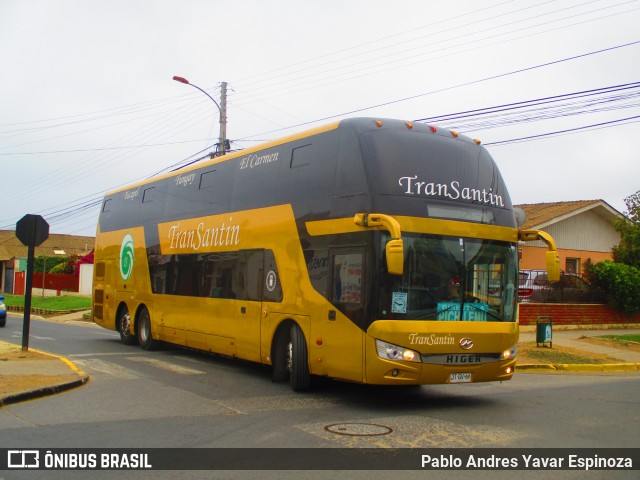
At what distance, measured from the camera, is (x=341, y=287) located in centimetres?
997

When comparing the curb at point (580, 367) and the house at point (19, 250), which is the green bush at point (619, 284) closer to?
the curb at point (580, 367)

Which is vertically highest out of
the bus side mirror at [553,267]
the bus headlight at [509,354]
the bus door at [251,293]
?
the bus side mirror at [553,267]

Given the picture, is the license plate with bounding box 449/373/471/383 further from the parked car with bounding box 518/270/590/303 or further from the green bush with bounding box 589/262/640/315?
the green bush with bounding box 589/262/640/315

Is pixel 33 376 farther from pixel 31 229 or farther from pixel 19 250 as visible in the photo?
pixel 19 250

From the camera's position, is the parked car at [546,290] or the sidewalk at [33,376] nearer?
the sidewalk at [33,376]

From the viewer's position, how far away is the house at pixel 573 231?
2927 cm

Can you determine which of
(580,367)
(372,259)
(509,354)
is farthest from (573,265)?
(372,259)

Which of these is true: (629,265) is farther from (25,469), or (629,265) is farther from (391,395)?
(25,469)

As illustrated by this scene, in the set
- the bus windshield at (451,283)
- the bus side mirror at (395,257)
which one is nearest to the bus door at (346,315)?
the bus windshield at (451,283)

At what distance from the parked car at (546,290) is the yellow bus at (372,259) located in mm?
14151

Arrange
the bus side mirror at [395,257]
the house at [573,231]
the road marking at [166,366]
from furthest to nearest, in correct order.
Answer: the house at [573,231] → the road marking at [166,366] → the bus side mirror at [395,257]

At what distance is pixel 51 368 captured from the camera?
40.1 feet

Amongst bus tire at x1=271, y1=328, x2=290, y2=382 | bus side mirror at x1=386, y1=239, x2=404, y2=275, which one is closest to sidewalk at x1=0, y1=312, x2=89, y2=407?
bus tire at x1=271, y1=328, x2=290, y2=382

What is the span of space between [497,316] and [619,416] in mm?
2161
